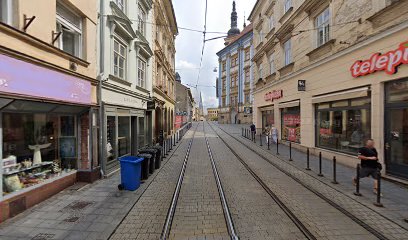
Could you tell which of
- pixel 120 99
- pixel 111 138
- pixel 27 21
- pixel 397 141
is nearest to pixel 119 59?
pixel 120 99

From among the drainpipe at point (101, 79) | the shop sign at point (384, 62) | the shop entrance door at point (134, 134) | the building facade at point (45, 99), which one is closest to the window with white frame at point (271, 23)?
the shop sign at point (384, 62)

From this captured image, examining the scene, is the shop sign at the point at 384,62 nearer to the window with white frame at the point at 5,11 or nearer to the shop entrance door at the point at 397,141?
the shop entrance door at the point at 397,141

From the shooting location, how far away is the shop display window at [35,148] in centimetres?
509

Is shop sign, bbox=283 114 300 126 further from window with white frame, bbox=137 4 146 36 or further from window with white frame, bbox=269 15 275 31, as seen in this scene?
window with white frame, bbox=137 4 146 36

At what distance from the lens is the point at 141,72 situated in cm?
1316

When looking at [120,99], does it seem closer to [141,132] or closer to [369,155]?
[141,132]

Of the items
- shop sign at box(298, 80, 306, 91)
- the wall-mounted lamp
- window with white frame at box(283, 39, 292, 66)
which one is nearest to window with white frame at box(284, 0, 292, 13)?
window with white frame at box(283, 39, 292, 66)

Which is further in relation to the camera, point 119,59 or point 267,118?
point 267,118

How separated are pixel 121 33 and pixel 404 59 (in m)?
10.3

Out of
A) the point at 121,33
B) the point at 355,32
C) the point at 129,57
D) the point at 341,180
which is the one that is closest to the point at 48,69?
the point at 121,33

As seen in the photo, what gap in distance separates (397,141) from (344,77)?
3409 millimetres

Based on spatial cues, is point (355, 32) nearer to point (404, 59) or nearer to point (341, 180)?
point (404, 59)

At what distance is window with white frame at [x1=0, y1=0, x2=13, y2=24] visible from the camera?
14.9 ft

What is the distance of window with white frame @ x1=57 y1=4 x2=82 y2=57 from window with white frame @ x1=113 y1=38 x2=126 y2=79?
2098 mm
